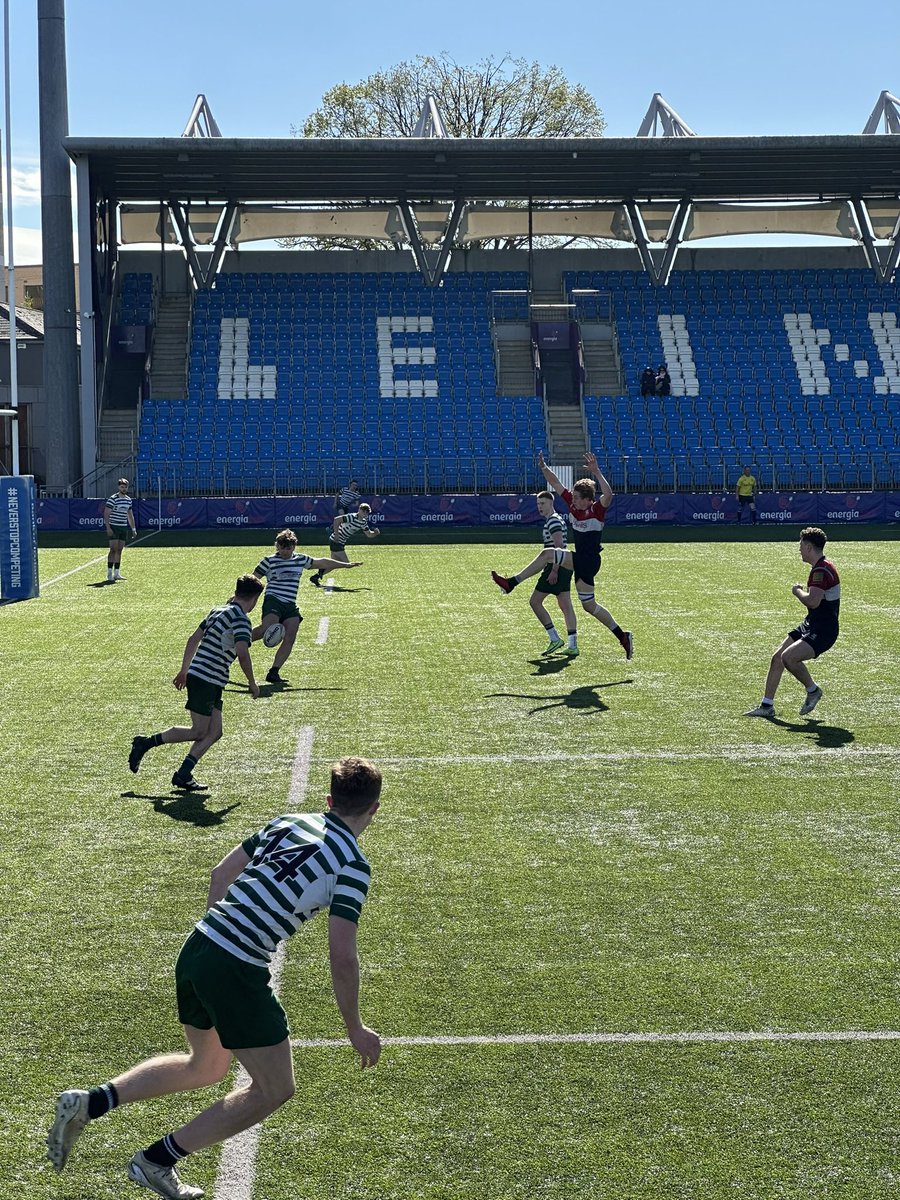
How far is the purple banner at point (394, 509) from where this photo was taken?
39.9 meters

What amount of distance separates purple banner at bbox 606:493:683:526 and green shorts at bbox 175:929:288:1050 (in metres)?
35.9

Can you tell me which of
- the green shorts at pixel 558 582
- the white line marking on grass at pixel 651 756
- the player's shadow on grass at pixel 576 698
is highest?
the green shorts at pixel 558 582

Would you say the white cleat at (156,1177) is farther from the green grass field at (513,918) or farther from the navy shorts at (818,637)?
the navy shorts at (818,637)

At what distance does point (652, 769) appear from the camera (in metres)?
11.4

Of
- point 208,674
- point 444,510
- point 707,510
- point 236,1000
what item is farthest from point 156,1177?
point 707,510

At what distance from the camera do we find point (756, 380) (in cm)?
4944

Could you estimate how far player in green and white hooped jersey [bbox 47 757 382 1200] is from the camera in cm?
484

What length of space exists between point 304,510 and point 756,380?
19547 millimetres

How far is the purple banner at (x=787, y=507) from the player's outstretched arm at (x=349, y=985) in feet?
121

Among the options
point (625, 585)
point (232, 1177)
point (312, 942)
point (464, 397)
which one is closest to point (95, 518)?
point (464, 397)

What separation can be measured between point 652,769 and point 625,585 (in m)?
13.8

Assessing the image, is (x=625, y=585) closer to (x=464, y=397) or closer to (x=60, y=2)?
(x=464, y=397)

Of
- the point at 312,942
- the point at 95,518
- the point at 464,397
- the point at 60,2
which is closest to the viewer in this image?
the point at 312,942

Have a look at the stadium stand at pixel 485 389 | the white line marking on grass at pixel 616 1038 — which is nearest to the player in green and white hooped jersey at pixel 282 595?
the white line marking on grass at pixel 616 1038
